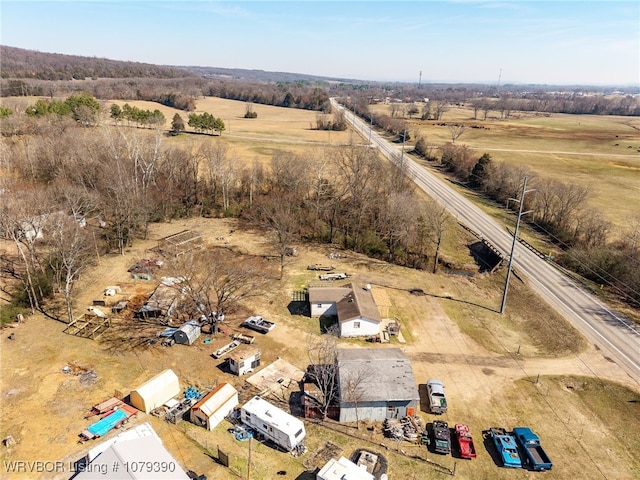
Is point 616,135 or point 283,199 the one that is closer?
point 283,199

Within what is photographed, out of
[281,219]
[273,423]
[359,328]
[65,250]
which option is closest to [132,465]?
[273,423]

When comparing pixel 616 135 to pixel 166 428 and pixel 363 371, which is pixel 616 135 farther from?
pixel 166 428

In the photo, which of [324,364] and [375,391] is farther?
[324,364]

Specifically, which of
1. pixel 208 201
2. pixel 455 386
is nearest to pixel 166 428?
pixel 455 386

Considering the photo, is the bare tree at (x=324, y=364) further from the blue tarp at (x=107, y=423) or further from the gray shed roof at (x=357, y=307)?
the blue tarp at (x=107, y=423)

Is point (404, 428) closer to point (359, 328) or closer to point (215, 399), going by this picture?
point (359, 328)

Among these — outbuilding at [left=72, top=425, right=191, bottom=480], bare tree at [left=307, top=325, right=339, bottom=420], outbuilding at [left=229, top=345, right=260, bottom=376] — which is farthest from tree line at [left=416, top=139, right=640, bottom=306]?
outbuilding at [left=72, top=425, right=191, bottom=480]
